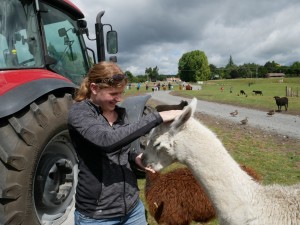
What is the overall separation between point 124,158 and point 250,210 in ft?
3.69

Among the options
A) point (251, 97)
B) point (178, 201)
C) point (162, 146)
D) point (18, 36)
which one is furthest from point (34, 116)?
point (251, 97)

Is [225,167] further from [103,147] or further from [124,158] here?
[103,147]

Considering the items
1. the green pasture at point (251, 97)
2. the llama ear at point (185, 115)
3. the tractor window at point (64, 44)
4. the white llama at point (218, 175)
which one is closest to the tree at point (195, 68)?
the green pasture at point (251, 97)

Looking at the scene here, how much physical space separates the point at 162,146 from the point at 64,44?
9.39ft

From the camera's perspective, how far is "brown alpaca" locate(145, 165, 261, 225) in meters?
4.39

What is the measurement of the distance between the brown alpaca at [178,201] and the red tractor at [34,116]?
0.80 metres

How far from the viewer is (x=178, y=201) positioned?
14.6ft

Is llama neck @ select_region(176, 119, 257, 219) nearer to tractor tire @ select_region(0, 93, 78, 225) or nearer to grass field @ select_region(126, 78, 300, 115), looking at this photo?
tractor tire @ select_region(0, 93, 78, 225)

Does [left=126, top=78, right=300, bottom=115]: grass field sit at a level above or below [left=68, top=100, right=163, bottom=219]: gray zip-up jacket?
below

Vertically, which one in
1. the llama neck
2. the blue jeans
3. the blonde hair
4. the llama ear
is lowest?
the blue jeans

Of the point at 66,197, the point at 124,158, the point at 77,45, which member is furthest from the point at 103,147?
the point at 77,45

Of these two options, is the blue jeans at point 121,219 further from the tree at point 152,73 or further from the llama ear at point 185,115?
the tree at point 152,73

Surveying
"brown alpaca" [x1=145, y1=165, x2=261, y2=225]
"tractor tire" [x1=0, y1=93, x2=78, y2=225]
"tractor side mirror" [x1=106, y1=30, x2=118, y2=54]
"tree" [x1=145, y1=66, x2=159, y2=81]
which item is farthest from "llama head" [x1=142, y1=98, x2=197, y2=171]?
"tree" [x1=145, y1=66, x2=159, y2=81]

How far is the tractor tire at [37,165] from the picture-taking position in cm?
266
